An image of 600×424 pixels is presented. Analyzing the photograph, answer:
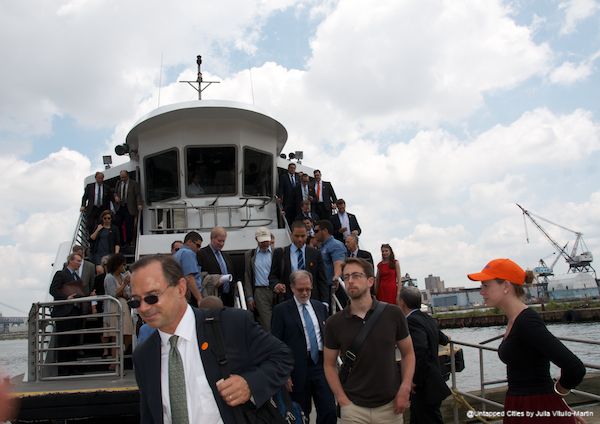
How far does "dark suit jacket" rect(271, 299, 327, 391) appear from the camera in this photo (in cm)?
485

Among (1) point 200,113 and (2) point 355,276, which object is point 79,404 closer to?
(2) point 355,276

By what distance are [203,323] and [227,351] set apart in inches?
6.5

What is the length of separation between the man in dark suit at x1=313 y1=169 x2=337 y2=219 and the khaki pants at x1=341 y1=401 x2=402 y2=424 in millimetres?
7553

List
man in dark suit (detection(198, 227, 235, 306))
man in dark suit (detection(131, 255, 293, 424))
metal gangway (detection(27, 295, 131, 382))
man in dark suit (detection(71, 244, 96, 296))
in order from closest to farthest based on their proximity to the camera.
Result: 1. man in dark suit (detection(131, 255, 293, 424))
2. metal gangway (detection(27, 295, 131, 382))
3. man in dark suit (detection(198, 227, 235, 306))
4. man in dark suit (detection(71, 244, 96, 296))

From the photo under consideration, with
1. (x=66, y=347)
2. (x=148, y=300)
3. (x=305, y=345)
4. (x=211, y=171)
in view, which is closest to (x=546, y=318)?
(x=211, y=171)

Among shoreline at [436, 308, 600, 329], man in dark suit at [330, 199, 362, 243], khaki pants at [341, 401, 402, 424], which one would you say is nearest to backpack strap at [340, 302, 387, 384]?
khaki pants at [341, 401, 402, 424]

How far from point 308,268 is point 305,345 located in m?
1.82

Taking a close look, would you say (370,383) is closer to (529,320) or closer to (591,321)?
(529,320)

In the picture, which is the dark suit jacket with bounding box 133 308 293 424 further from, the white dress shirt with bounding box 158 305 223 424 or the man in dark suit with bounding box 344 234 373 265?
the man in dark suit with bounding box 344 234 373 265

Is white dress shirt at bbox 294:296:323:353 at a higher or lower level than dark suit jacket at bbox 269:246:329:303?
lower

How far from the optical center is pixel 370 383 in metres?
3.67

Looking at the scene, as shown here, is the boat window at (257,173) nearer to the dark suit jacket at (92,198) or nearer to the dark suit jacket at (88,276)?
the dark suit jacket at (92,198)

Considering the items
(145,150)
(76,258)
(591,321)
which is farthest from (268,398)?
(591,321)

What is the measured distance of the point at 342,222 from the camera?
415 inches
